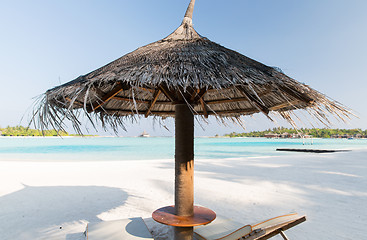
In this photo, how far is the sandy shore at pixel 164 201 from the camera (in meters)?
3.56

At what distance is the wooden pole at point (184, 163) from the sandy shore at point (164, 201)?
0.91m

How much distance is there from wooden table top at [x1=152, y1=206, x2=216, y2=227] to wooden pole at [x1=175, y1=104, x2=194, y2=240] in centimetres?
Answer: 8

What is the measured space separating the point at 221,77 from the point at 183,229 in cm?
169

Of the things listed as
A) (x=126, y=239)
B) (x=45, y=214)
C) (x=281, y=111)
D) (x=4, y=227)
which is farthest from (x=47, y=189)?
(x=281, y=111)

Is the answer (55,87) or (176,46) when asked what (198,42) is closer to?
(176,46)

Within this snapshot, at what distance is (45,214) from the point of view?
13.9 ft

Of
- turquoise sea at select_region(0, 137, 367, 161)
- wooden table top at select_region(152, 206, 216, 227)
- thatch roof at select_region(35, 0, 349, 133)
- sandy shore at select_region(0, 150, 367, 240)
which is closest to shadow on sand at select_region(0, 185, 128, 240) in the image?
sandy shore at select_region(0, 150, 367, 240)

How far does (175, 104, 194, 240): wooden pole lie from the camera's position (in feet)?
8.23

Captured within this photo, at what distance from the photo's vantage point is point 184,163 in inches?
99.3

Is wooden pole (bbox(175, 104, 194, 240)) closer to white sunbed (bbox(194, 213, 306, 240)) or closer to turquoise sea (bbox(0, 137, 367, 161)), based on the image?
white sunbed (bbox(194, 213, 306, 240))

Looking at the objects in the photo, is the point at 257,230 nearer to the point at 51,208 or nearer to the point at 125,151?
the point at 51,208

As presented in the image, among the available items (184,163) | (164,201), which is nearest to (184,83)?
(184,163)

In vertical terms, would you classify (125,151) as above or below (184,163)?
below

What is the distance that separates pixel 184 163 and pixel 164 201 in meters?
2.84
